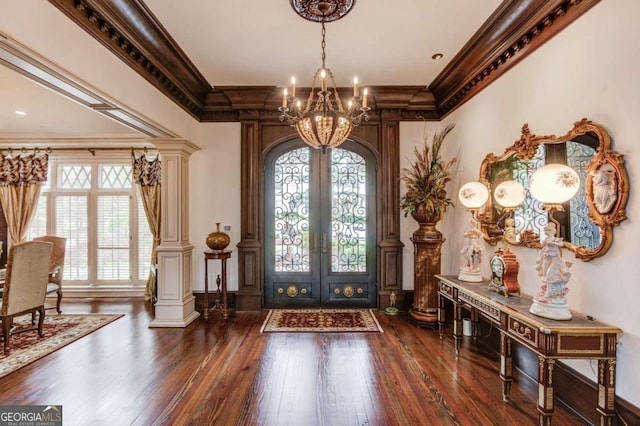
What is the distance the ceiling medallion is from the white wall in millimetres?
1799

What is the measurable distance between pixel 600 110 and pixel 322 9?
7.58 feet

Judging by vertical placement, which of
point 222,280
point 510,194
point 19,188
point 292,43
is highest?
point 292,43

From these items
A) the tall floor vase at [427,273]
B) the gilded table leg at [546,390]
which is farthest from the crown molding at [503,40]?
the gilded table leg at [546,390]

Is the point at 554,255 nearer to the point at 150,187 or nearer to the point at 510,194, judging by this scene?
the point at 510,194

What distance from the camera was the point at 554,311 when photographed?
6.93ft

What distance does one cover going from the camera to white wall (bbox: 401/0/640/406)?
1.92 meters

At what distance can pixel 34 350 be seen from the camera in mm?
3498

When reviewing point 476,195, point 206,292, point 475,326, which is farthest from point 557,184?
point 206,292

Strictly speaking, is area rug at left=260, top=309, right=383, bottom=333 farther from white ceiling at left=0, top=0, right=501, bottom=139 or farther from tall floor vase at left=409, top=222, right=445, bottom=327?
white ceiling at left=0, top=0, right=501, bottom=139

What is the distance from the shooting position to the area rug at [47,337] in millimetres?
3260

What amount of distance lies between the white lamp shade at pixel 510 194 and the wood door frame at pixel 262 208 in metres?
1.92

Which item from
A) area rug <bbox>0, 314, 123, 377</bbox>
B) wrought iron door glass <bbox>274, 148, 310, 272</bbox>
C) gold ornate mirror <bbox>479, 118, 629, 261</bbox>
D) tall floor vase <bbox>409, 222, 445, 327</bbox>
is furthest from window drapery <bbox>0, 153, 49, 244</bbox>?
gold ornate mirror <bbox>479, 118, 629, 261</bbox>

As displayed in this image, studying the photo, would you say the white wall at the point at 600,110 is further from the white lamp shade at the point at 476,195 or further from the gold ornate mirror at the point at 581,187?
the white lamp shade at the point at 476,195

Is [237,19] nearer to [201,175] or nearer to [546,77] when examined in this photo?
[201,175]
